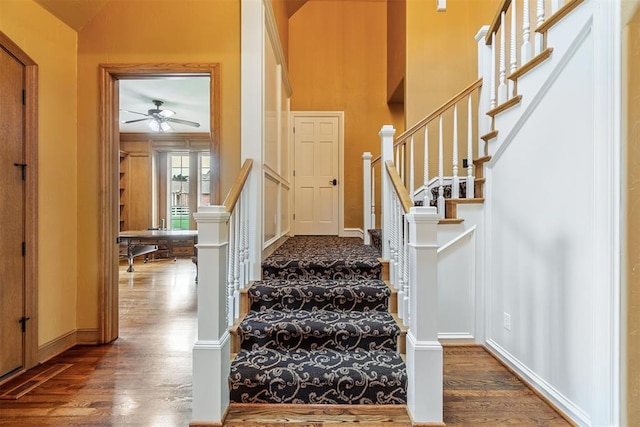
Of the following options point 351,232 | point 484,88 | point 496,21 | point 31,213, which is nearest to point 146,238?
point 31,213

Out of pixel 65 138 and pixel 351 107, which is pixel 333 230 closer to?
pixel 351 107

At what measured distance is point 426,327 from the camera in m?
1.86

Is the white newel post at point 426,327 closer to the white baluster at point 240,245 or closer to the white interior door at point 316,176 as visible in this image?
the white baluster at point 240,245

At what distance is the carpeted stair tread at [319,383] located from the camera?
1.97 metres

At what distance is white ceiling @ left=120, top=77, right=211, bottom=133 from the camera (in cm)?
504

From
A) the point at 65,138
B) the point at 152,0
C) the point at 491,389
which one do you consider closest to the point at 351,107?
the point at 152,0

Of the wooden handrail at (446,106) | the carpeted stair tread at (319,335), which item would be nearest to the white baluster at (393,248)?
the carpeted stair tread at (319,335)

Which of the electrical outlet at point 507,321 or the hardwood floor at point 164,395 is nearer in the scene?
the hardwood floor at point 164,395

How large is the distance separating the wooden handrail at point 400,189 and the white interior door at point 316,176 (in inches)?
99.3

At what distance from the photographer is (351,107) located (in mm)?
5395

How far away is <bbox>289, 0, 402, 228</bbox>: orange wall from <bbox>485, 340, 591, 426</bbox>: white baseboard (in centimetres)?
298

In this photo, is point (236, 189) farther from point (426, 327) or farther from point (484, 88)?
point (484, 88)

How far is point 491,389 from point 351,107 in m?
4.26
